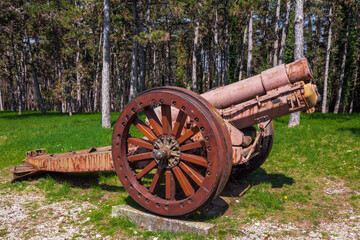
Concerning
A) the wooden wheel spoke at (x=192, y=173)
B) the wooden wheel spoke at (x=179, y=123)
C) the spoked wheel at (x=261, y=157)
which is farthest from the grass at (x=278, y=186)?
the wooden wheel spoke at (x=179, y=123)

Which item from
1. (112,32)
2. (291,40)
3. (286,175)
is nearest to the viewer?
(286,175)

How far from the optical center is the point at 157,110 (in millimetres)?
4391

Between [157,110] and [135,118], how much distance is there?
73 centimetres

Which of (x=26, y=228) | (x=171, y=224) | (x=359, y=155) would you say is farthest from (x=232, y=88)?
(x=359, y=155)

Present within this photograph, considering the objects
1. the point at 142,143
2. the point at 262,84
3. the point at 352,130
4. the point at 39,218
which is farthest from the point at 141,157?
the point at 352,130

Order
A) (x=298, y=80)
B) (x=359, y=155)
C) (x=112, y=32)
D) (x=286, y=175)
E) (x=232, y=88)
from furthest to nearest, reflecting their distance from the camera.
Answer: (x=112, y=32)
(x=359, y=155)
(x=286, y=175)
(x=232, y=88)
(x=298, y=80)

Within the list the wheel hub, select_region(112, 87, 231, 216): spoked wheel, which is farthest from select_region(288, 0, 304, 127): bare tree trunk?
the wheel hub

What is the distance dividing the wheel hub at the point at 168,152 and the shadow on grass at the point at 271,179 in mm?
2326

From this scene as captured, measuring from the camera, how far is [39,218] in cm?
401

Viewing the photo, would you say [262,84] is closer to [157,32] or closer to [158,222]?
[158,222]

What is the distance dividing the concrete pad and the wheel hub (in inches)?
29.5

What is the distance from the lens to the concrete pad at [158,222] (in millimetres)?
3344

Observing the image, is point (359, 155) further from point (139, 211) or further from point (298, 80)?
point (139, 211)

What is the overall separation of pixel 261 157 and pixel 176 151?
2279 mm
